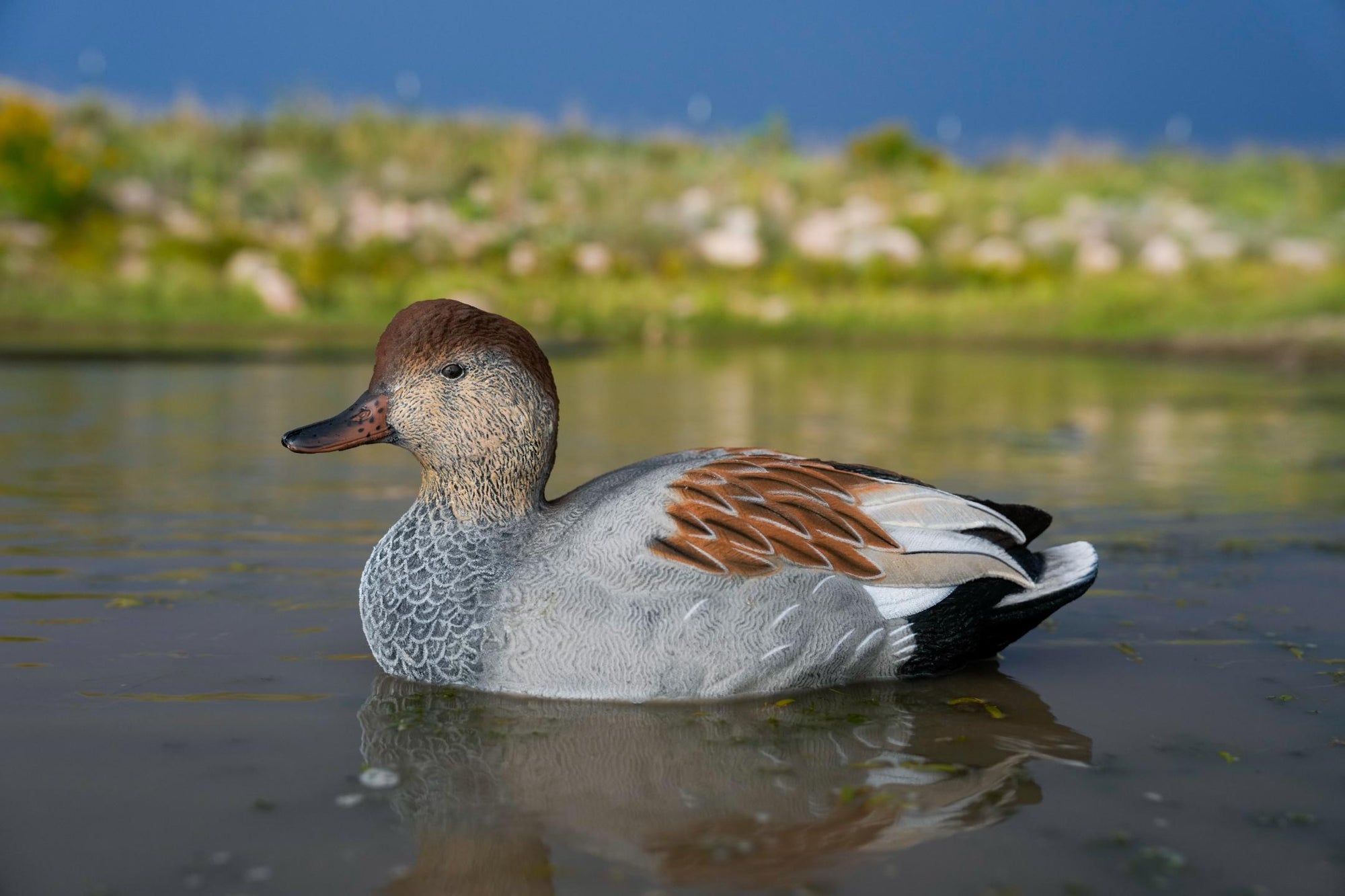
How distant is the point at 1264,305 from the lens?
69.6ft

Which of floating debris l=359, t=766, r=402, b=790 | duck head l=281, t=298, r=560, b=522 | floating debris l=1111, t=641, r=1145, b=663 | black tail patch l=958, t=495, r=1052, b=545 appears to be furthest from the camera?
floating debris l=1111, t=641, r=1145, b=663

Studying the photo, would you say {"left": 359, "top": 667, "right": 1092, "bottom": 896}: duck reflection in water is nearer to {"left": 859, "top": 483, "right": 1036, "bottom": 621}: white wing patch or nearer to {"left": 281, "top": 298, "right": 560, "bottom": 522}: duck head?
{"left": 859, "top": 483, "right": 1036, "bottom": 621}: white wing patch

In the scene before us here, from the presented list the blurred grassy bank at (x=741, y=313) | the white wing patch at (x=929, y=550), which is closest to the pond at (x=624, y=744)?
the white wing patch at (x=929, y=550)

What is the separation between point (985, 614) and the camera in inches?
178

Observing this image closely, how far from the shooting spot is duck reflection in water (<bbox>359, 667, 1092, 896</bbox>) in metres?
3.21

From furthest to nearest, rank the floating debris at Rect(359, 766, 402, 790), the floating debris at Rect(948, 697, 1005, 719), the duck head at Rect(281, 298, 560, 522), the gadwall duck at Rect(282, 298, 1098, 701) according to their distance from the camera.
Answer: the duck head at Rect(281, 298, 560, 522) → the floating debris at Rect(948, 697, 1005, 719) → the gadwall duck at Rect(282, 298, 1098, 701) → the floating debris at Rect(359, 766, 402, 790)

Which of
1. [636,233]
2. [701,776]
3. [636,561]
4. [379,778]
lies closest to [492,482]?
[636,561]

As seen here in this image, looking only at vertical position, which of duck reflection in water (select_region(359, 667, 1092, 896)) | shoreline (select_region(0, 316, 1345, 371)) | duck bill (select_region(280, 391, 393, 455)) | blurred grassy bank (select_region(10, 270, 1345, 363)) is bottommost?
duck reflection in water (select_region(359, 667, 1092, 896))

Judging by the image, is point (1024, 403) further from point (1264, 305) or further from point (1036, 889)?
point (1036, 889)

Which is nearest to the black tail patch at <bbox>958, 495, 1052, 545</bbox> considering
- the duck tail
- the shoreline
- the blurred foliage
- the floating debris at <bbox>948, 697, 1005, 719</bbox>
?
the duck tail

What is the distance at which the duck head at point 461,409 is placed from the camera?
4422 millimetres

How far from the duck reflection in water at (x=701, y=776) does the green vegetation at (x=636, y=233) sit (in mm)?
16961

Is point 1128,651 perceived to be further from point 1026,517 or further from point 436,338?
point 436,338

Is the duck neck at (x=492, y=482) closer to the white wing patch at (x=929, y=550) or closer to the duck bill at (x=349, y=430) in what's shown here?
the duck bill at (x=349, y=430)
